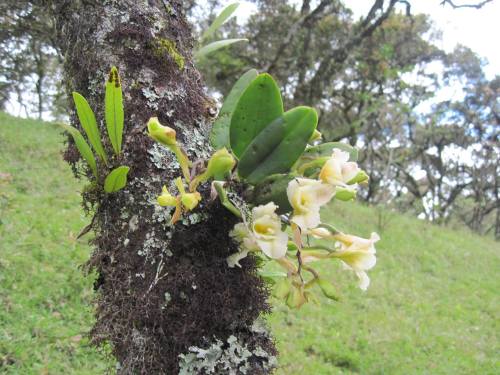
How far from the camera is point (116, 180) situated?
0.70 meters

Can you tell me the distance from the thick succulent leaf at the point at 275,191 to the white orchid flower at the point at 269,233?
55 mm

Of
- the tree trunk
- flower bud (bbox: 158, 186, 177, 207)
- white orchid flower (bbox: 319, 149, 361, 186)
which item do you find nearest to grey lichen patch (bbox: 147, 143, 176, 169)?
the tree trunk

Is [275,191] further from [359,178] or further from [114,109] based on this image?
[114,109]

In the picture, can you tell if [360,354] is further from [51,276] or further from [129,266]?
[129,266]

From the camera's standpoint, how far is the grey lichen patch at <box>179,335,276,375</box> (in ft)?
2.07

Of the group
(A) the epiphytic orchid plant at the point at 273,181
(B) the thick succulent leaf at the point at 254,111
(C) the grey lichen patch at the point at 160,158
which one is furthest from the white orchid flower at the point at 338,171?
(C) the grey lichen patch at the point at 160,158

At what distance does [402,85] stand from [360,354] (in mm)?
6490

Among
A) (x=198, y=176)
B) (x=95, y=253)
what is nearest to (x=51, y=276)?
(x=95, y=253)

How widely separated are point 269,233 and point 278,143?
0.48ft

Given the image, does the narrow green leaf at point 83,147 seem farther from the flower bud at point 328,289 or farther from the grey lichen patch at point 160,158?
the flower bud at point 328,289

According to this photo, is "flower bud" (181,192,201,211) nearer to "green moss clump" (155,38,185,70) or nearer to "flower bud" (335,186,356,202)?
"flower bud" (335,186,356,202)

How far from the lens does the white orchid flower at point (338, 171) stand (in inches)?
25.9

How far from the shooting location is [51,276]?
11.1ft

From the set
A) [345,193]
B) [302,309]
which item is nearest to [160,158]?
[345,193]
